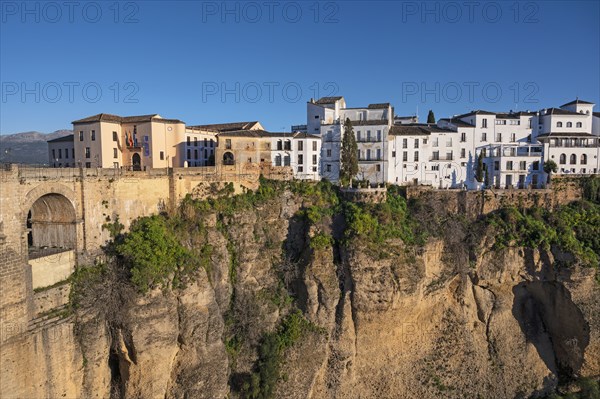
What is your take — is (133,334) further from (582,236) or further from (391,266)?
(582,236)

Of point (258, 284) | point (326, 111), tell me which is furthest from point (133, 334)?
point (326, 111)

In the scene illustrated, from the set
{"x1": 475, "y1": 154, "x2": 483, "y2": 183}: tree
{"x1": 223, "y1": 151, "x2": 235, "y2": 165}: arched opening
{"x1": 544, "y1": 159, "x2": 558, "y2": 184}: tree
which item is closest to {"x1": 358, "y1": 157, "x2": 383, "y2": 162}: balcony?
{"x1": 475, "y1": 154, "x2": 483, "y2": 183}: tree

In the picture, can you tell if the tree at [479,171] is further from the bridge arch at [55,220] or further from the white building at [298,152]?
the bridge arch at [55,220]

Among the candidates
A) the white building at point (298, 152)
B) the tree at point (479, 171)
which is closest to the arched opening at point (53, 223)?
the white building at point (298, 152)

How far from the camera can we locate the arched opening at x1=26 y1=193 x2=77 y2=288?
18.8m

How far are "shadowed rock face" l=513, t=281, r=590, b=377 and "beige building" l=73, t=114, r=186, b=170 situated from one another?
24255mm

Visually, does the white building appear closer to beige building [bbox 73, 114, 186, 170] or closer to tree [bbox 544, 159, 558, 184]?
beige building [bbox 73, 114, 186, 170]

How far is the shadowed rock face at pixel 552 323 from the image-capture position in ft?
87.8

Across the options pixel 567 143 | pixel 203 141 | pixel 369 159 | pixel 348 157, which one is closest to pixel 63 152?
pixel 203 141

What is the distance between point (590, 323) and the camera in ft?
85.0

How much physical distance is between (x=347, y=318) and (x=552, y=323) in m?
13.4

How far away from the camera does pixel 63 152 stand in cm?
3089

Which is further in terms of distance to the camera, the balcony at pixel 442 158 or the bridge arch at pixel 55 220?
the balcony at pixel 442 158

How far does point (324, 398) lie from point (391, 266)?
7.84m
